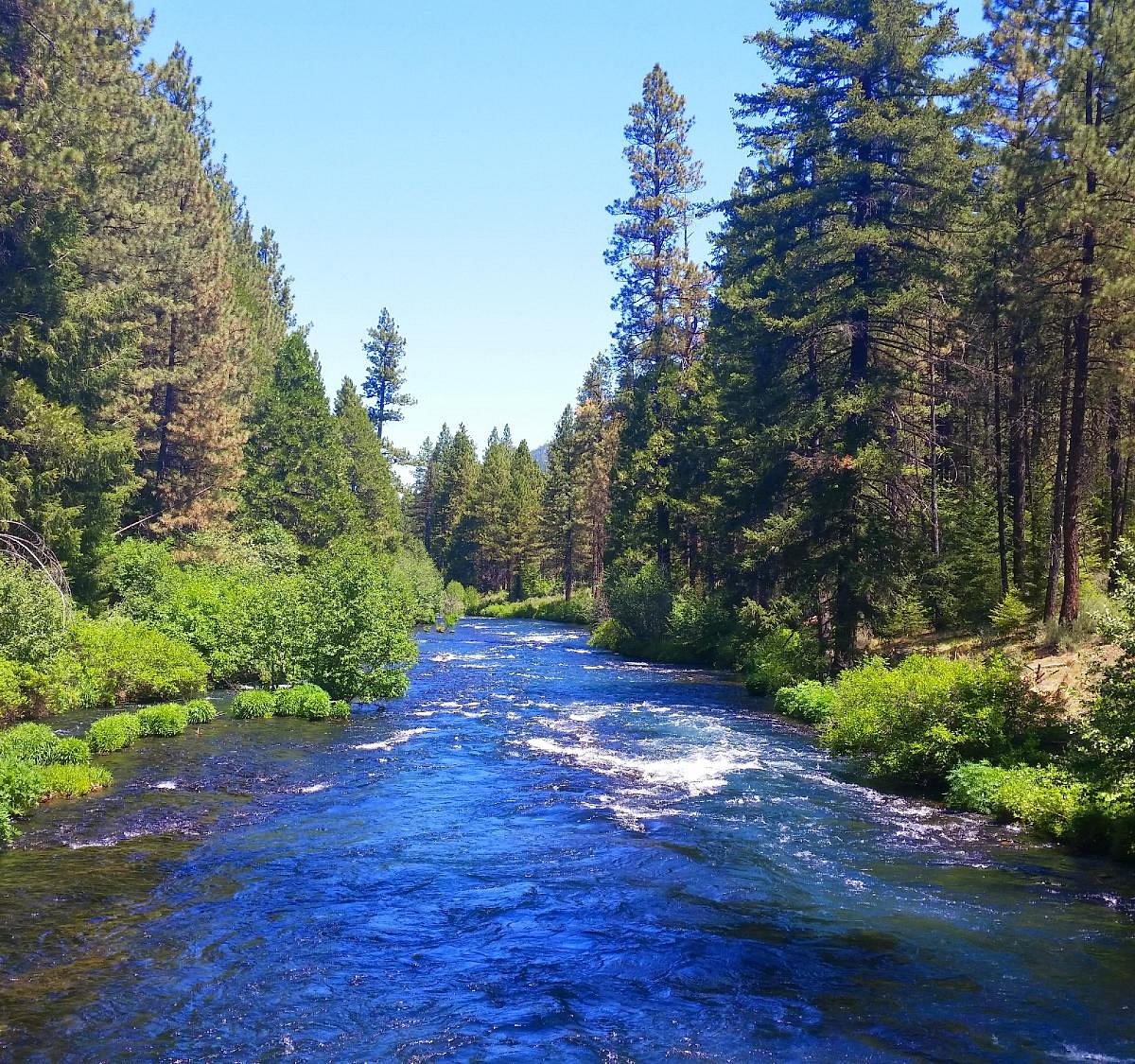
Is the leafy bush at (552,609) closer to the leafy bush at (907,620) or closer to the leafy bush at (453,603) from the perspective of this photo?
the leafy bush at (453,603)

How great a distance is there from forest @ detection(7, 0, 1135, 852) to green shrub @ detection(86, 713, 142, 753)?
6.46 ft

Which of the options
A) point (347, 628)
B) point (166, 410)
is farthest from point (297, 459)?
point (347, 628)

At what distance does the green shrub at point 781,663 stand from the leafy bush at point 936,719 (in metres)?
9.35

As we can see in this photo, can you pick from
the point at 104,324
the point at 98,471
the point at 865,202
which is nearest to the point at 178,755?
the point at 98,471

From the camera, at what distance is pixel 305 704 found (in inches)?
928

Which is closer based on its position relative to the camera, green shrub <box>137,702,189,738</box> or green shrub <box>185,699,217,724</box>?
green shrub <box>137,702,189,738</box>

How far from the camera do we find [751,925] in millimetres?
10344

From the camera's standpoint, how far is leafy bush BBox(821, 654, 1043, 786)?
16.1 meters

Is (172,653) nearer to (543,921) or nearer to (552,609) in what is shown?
(543,921)

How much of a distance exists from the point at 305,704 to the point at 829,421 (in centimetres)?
1626

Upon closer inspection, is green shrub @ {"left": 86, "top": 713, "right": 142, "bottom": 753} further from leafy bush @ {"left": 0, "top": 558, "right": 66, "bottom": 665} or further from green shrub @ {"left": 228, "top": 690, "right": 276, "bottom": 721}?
green shrub @ {"left": 228, "top": 690, "right": 276, "bottom": 721}

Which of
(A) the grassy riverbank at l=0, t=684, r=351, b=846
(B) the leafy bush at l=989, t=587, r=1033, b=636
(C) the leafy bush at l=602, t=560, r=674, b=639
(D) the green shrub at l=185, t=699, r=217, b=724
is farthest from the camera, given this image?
(C) the leafy bush at l=602, t=560, r=674, b=639

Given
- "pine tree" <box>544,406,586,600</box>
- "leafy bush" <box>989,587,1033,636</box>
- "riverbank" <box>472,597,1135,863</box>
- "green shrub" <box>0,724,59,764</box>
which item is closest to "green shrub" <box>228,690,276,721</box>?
"green shrub" <box>0,724,59,764</box>

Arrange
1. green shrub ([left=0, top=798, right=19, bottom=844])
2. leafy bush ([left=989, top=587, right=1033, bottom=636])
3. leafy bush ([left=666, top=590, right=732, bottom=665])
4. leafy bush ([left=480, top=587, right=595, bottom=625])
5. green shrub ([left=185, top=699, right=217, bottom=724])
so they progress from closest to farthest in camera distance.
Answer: green shrub ([left=0, top=798, right=19, bottom=844]), green shrub ([left=185, top=699, right=217, bottom=724]), leafy bush ([left=989, top=587, right=1033, bottom=636]), leafy bush ([left=666, top=590, right=732, bottom=665]), leafy bush ([left=480, top=587, right=595, bottom=625])
